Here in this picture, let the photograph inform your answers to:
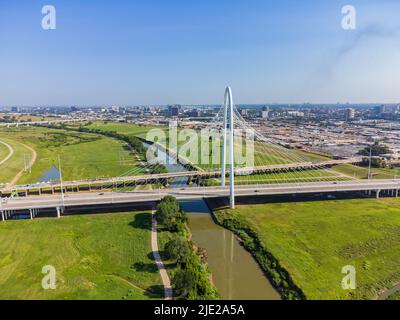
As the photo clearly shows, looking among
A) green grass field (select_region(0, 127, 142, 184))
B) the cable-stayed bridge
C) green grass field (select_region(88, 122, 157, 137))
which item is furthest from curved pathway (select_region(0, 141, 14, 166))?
green grass field (select_region(88, 122, 157, 137))

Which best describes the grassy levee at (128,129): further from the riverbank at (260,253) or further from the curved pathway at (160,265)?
the curved pathway at (160,265)

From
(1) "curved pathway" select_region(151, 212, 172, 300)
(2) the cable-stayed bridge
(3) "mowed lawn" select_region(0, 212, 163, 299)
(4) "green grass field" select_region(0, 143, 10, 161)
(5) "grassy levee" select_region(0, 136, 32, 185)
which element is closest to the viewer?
(1) "curved pathway" select_region(151, 212, 172, 300)

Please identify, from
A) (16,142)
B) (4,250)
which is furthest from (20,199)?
(16,142)

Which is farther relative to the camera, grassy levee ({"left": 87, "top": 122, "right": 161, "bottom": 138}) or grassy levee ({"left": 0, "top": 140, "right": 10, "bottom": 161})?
grassy levee ({"left": 87, "top": 122, "right": 161, "bottom": 138})

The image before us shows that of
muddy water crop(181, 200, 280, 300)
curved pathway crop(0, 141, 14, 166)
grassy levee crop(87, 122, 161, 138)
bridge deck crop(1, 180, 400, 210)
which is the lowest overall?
muddy water crop(181, 200, 280, 300)

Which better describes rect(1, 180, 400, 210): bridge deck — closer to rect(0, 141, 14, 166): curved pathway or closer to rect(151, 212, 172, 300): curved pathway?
rect(151, 212, 172, 300): curved pathway
